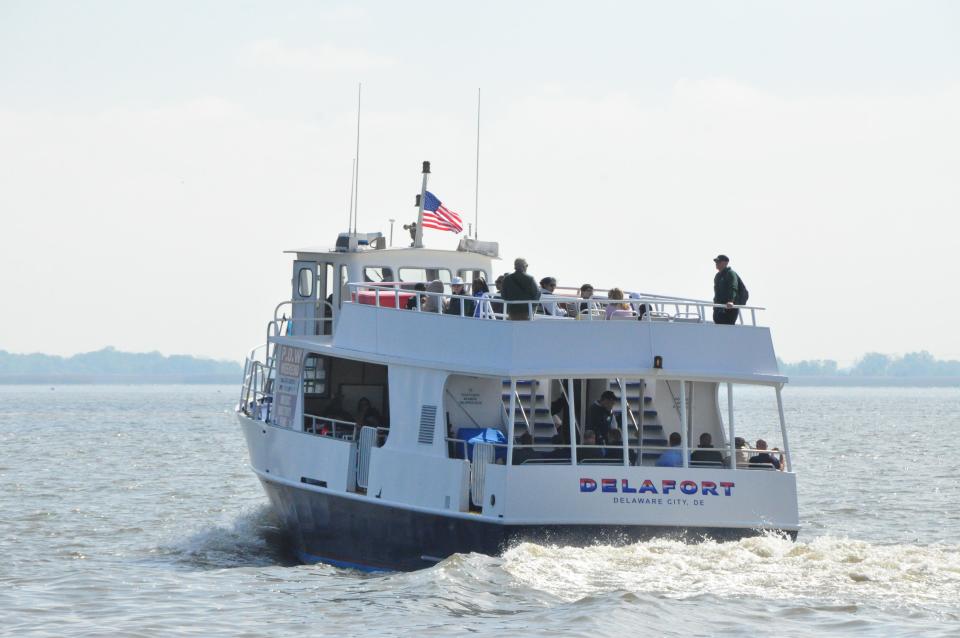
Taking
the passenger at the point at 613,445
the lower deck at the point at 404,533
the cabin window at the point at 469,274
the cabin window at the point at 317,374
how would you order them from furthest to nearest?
the cabin window at the point at 469,274, the cabin window at the point at 317,374, the passenger at the point at 613,445, the lower deck at the point at 404,533

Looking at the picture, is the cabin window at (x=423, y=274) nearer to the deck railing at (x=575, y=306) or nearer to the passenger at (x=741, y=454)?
the deck railing at (x=575, y=306)

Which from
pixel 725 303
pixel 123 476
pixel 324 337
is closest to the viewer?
pixel 725 303

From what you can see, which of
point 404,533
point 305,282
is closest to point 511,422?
point 404,533

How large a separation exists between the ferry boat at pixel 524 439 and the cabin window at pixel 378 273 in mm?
2150

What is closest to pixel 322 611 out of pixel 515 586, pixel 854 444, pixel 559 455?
pixel 515 586

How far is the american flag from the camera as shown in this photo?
24.5m

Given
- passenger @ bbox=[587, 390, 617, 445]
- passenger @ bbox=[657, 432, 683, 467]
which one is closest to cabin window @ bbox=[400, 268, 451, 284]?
passenger @ bbox=[587, 390, 617, 445]

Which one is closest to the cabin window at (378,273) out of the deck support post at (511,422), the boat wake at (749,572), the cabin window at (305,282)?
the cabin window at (305,282)

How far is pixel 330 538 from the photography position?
1980 cm

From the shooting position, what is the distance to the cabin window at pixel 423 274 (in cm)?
2308

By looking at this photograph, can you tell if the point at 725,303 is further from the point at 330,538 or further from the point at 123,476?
the point at 123,476

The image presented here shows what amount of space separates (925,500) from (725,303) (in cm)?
1639

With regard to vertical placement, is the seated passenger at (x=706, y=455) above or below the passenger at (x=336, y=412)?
below

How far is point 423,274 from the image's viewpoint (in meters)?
23.2
